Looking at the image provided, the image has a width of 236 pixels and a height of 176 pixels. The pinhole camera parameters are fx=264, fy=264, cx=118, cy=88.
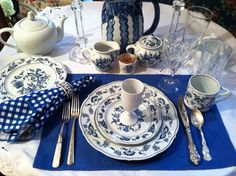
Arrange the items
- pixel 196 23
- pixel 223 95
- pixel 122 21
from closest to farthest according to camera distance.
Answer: pixel 223 95 < pixel 122 21 < pixel 196 23

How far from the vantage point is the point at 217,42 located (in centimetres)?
83

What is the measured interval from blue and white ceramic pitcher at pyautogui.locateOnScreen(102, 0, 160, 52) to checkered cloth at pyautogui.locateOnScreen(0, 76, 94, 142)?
0.73 ft

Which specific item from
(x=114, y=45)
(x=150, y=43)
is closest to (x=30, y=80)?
(x=114, y=45)

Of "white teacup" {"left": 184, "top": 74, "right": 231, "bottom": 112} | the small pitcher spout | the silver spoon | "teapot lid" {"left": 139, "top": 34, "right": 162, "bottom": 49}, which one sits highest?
"teapot lid" {"left": 139, "top": 34, "right": 162, "bottom": 49}

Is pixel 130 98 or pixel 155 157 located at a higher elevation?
pixel 130 98

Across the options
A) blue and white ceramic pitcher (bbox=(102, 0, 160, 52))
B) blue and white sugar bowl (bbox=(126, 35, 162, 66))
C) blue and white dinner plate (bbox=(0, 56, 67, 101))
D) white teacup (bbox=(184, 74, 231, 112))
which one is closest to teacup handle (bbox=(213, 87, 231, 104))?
white teacup (bbox=(184, 74, 231, 112))

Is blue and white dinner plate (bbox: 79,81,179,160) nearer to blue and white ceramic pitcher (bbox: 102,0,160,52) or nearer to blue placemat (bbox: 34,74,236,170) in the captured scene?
blue placemat (bbox: 34,74,236,170)

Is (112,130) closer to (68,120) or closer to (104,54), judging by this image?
(68,120)

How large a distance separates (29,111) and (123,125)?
0.78ft

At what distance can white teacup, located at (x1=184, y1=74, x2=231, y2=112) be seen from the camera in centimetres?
66

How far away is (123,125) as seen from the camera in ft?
2.13

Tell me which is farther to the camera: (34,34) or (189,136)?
(34,34)

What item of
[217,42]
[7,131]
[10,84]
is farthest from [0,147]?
[217,42]

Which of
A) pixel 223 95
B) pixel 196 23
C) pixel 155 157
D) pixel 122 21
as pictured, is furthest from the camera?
pixel 196 23
